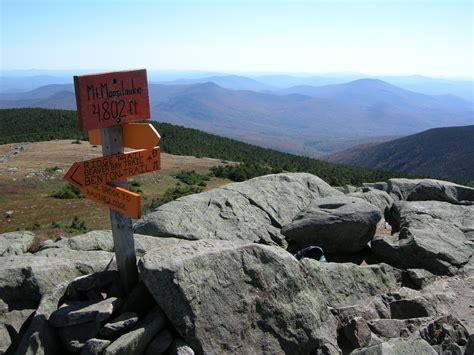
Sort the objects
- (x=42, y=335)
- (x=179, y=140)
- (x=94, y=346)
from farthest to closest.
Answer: (x=179, y=140) → (x=42, y=335) → (x=94, y=346)

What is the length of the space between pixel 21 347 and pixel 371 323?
6971 mm

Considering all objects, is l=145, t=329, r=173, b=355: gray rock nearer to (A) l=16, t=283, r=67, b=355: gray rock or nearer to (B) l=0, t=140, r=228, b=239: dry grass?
(A) l=16, t=283, r=67, b=355: gray rock

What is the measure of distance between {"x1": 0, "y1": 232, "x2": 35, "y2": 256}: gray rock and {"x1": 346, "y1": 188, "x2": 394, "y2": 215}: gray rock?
13180mm

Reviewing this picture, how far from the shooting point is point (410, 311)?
11.0 meters

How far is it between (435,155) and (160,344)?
175m

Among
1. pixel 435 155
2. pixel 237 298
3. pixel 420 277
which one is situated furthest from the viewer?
pixel 435 155

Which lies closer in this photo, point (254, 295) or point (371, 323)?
point (254, 295)

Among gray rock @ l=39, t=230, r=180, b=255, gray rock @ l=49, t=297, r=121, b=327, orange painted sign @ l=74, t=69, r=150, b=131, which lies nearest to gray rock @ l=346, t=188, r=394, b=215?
gray rock @ l=39, t=230, r=180, b=255

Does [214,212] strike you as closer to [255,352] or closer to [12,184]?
[255,352]

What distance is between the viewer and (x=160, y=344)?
25.4 ft

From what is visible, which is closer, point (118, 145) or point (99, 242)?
point (118, 145)

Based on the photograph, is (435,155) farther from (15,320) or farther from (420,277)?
(15,320)

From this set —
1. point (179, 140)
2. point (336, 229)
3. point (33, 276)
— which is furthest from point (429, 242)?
point (179, 140)

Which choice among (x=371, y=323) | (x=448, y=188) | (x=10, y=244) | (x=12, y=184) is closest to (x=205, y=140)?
(x=12, y=184)
